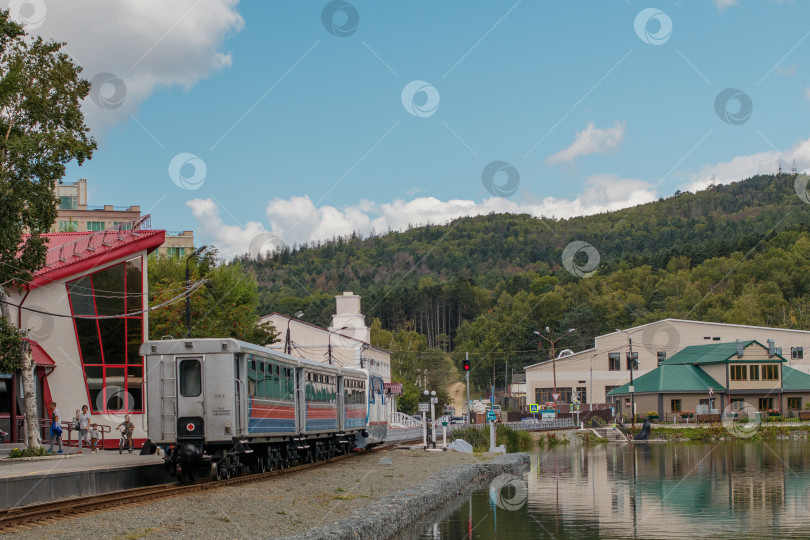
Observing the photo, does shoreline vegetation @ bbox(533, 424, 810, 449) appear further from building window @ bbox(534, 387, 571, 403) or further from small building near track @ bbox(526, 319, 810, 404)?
building window @ bbox(534, 387, 571, 403)

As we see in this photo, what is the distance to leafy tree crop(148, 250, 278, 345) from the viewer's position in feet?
175

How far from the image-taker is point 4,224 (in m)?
25.2

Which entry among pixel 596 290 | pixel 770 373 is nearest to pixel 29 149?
pixel 770 373

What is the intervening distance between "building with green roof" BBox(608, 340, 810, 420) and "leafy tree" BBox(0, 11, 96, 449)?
55.7m

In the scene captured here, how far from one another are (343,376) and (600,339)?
186 feet

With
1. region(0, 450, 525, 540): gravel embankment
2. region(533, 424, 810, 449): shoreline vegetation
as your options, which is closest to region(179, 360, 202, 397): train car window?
region(0, 450, 525, 540): gravel embankment

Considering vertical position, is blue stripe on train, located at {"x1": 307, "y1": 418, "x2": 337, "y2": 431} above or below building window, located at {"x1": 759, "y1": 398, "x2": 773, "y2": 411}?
above

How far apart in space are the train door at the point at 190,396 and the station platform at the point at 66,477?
1.57m

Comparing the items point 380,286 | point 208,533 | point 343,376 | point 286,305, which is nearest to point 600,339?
point 343,376

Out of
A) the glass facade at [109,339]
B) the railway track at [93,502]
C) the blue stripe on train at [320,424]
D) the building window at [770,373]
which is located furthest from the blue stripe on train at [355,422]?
the building window at [770,373]

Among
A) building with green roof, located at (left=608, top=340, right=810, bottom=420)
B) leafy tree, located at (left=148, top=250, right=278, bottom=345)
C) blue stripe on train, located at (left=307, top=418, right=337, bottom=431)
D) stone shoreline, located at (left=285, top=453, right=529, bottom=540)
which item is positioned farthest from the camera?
building with green roof, located at (left=608, top=340, right=810, bottom=420)

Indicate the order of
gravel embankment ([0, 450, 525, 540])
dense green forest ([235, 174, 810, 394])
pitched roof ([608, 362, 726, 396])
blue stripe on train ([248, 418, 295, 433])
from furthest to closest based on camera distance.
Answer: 1. dense green forest ([235, 174, 810, 394])
2. pitched roof ([608, 362, 726, 396])
3. blue stripe on train ([248, 418, 295, 433])
4. gravel embankment ([0, 450, 525, 540])

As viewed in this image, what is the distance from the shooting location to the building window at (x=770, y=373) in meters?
77.8

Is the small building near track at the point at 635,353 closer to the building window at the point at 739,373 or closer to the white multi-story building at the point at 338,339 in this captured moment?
the building window at the point at 739,373
